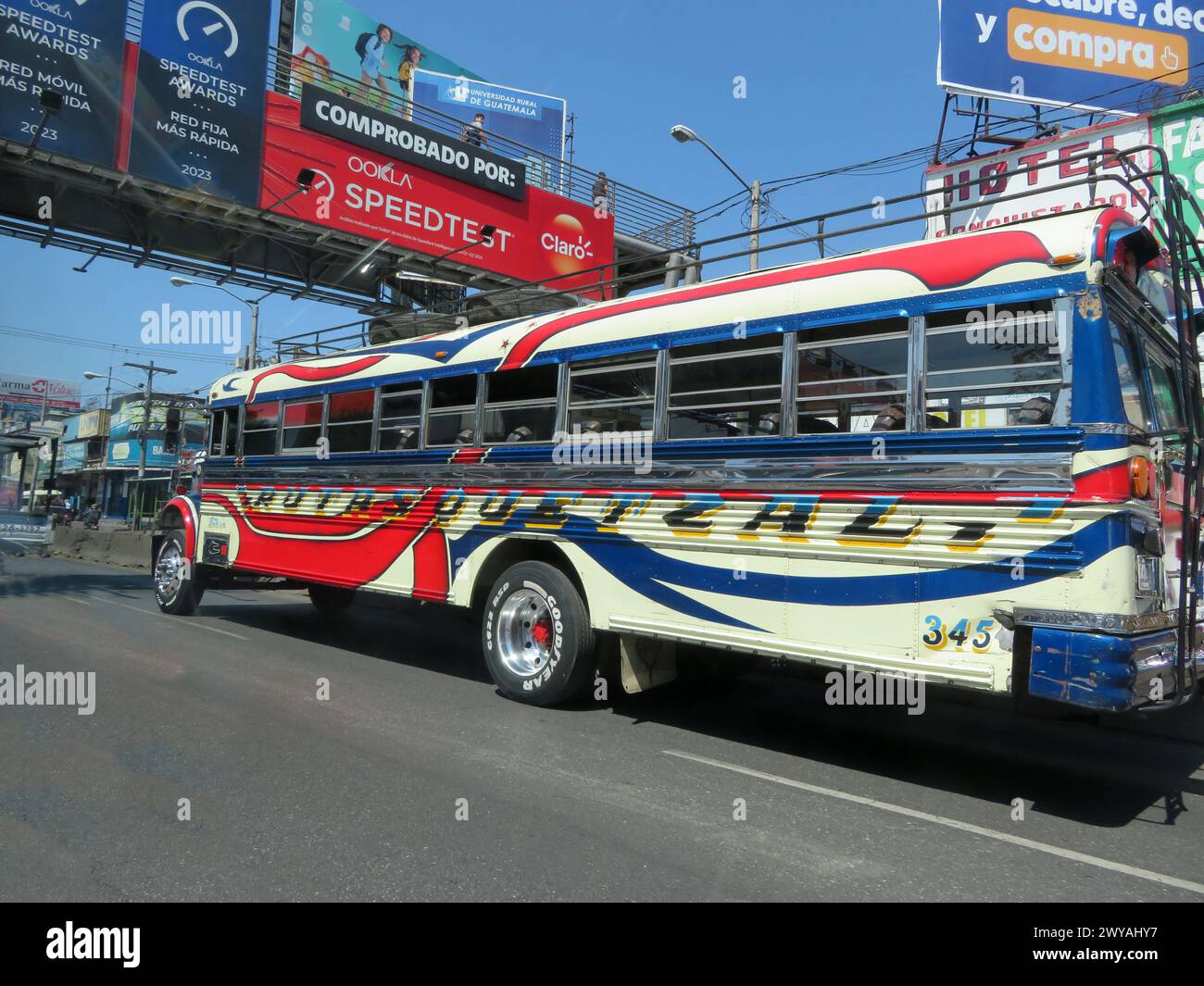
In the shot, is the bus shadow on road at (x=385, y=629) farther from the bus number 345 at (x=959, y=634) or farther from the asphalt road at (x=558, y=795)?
the bus number 345 at (x=959, y=634)

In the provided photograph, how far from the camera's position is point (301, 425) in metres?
9.73

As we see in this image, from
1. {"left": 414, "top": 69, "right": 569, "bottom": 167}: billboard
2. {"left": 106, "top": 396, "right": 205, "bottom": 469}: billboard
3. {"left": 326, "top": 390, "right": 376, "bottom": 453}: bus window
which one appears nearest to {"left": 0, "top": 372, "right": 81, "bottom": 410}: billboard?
{"left": 106, "top": 396, "right": 205, "bottom": 469}: billboard

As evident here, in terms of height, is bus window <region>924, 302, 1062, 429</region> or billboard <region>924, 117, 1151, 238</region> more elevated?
billboard <region>924, 117, 1151, 238</region>

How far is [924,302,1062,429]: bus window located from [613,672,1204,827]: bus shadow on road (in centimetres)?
200

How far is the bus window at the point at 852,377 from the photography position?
16.9ft

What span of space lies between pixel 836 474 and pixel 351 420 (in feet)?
18.0

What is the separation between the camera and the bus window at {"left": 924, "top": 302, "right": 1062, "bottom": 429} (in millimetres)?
4617

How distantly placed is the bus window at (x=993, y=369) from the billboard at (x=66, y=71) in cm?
1343

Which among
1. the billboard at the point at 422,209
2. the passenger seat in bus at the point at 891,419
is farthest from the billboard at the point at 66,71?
the passenger seat in bus at the point at 891,419

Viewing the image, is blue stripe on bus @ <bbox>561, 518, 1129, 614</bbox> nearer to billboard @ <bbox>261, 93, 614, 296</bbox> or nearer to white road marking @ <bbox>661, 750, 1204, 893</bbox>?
white road marking @ <bbox>661, 750, 1204, 893</bbox>

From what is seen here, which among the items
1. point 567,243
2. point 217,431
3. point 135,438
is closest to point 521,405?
point 217,431

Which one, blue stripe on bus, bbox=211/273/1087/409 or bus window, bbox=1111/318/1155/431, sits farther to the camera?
blue stripe on bus, bbox=211/273/1087/409

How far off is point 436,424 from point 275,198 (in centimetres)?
975

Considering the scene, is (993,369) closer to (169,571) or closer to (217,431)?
(217,431)
